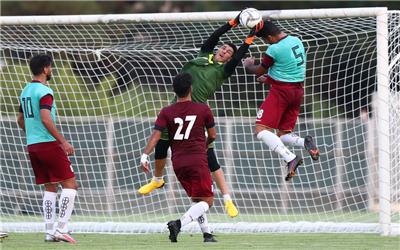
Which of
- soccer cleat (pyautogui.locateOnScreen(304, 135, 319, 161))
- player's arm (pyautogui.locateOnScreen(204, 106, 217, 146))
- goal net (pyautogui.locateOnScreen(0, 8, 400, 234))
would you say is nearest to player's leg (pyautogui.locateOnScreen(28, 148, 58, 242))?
player's arm (pyautogui.locateOnScreen(204, 106, 217, 146))

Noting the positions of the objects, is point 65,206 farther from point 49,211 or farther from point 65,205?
point 49,211

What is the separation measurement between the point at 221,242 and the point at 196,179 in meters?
1.07

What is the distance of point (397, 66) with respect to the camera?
12.6 meters

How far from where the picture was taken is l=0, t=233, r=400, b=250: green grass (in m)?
10.5

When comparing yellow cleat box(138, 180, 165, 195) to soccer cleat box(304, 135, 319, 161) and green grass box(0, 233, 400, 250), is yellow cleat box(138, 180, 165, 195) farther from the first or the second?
soccer cleat box(304, 135, 319, 161)

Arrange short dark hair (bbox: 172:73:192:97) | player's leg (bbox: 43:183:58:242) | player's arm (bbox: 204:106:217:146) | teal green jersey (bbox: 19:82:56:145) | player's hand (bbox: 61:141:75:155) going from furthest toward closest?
player's leg (bbox: 43:183:58:242)
teal green jersey (bbox: 19:82:56:145)
player's hand (bbox: 61:141:75:155)
player's arm (bbox: 204:106:217:146)
short dark hair (bbox: 172:73:192:97)

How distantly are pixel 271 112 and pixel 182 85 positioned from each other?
4.94 ft

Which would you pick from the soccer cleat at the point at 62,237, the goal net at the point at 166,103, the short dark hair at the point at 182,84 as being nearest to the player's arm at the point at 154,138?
the short dark hair at the point at 182,84

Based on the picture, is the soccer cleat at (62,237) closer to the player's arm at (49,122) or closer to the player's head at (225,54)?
the player's arm at (49,122)

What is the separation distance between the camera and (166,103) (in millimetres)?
14992

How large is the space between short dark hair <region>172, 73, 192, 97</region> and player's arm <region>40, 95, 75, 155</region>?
4.22 feet

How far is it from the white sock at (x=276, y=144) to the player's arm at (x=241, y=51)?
78 cm

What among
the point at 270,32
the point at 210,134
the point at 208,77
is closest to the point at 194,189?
the point at 210,134

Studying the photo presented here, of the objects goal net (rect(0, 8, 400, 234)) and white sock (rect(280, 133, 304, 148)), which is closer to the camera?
white sock (rect(280, 133, 304, 148))
